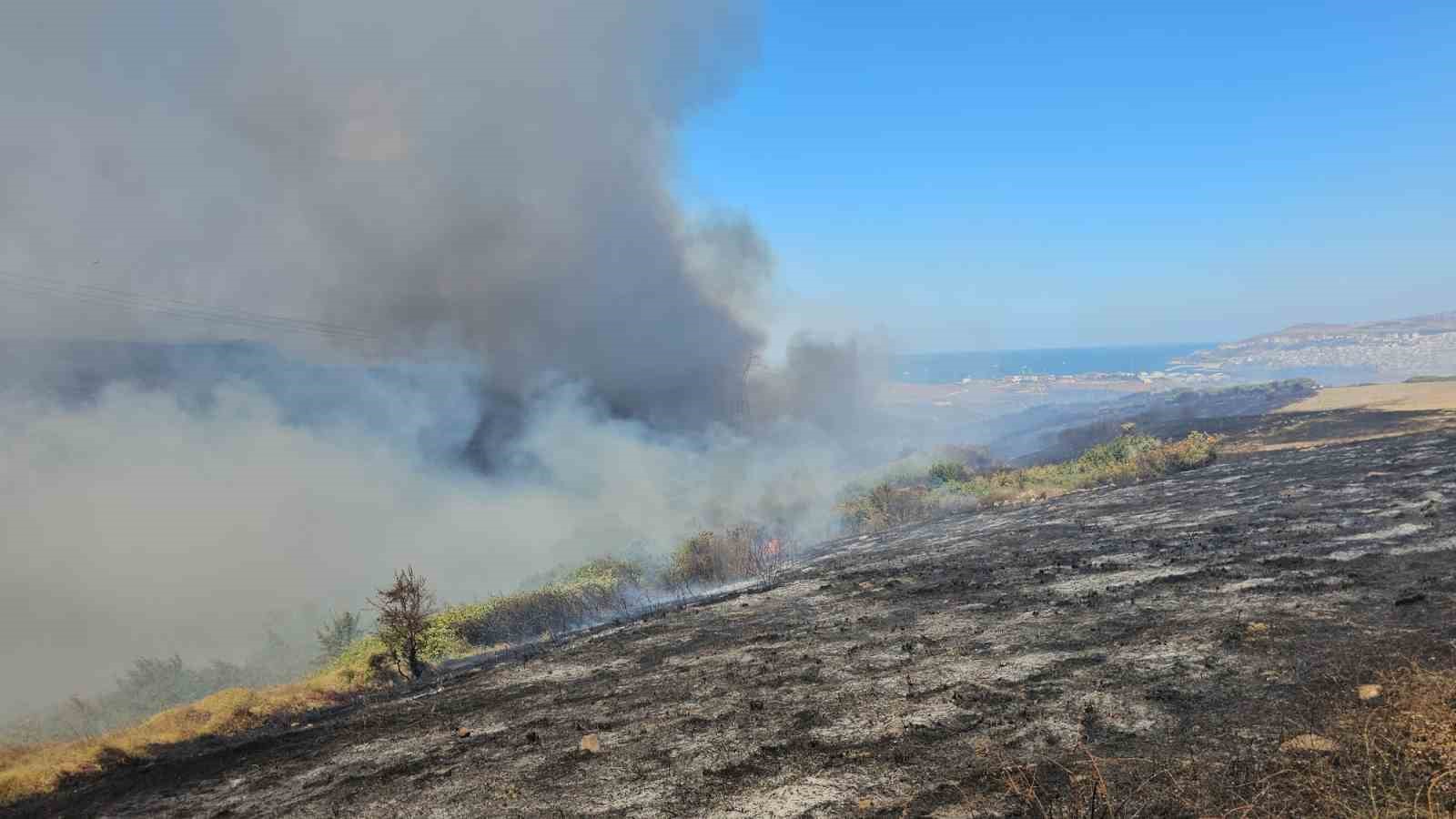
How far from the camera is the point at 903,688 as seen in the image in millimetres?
10609

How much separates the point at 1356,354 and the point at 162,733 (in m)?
178

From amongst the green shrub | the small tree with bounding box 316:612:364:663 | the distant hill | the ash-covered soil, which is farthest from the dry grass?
the distant hill

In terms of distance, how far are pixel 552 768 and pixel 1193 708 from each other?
307 inches

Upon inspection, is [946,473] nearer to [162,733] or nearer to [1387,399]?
[1387,399]

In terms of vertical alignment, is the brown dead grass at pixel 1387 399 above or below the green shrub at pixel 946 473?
below

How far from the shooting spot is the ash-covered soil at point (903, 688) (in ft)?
27.0

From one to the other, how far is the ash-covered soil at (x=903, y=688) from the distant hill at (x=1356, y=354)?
10092 cm

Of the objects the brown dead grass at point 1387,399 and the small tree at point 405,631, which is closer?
the small tree at point 405,631

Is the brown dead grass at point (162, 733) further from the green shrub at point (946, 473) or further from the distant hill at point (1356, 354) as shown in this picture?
the distant hill at point (1356, 354)

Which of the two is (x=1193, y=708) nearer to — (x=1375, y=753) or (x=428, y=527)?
(x=1375, y=753)

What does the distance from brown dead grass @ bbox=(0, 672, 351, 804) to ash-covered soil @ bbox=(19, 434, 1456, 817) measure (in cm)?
97

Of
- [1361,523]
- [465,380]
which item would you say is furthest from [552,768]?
[465,380]

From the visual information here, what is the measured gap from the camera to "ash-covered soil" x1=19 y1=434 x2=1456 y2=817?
8.23m

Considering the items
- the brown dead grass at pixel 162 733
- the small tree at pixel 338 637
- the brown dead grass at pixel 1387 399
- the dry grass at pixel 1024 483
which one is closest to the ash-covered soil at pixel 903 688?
the brown dead grass at pixel 162 733
